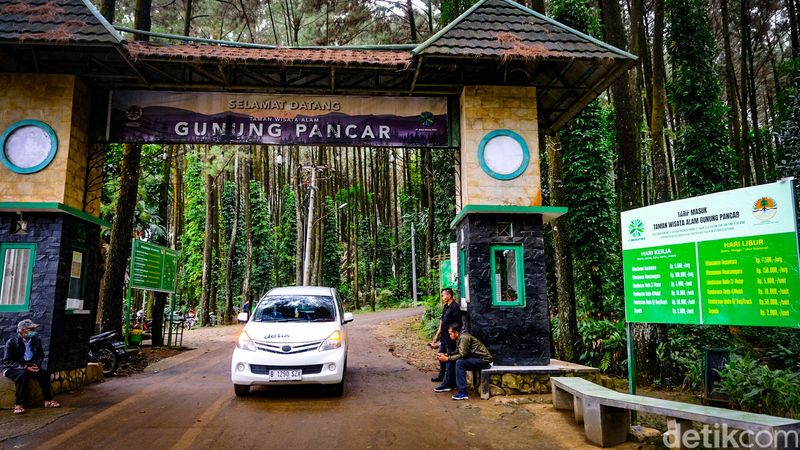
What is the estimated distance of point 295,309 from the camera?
326 inches

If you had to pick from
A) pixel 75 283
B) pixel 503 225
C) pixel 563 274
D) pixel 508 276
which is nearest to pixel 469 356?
pixel 508 276

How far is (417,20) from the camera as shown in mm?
22250

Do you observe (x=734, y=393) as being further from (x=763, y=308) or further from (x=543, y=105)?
(x=543, y=105)

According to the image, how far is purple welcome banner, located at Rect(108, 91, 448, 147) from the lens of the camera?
8977mm

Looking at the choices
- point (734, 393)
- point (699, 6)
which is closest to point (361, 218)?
point (699, 6)

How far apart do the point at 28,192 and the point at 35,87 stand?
185 centimetres

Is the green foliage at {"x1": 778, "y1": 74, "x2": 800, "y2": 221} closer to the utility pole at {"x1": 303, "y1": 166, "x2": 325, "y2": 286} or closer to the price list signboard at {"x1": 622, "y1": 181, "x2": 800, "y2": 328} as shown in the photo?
the price list signboard at {"x1": 622, "y1": 181, "x2": 800, "y2": 328}

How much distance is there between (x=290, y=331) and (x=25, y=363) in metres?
3.71

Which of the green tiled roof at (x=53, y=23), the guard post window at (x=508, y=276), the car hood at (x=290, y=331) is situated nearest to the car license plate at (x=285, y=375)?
the car hood at (x=290, y=331)

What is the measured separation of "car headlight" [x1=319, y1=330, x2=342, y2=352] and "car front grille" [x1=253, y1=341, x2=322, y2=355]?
0.10 metres

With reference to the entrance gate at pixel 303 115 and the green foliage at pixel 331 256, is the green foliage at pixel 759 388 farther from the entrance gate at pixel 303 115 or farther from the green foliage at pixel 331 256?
the green foliage at pixel 331 256

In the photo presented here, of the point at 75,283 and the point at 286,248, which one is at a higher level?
the point at 286,248

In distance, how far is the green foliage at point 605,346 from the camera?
10.1 m

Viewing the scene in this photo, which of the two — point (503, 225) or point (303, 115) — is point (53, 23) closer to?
point (303, 115)
